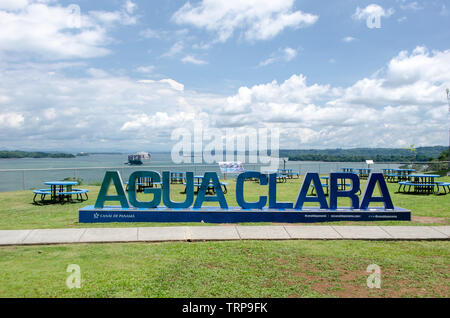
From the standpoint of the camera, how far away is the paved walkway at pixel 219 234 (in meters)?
8.66

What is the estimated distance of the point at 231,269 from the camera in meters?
6.57

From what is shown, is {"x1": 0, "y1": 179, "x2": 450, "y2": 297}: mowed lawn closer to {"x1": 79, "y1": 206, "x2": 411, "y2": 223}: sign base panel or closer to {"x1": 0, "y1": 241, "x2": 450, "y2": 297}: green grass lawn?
{"x1": 0, "y1": 241, "x2": 450, "y2": 297}: green grass lawn

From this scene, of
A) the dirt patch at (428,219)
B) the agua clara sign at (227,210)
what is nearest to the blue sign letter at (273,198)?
the agua clara sign at (227,210)

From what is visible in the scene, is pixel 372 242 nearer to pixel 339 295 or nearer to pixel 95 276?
pixel 339 295

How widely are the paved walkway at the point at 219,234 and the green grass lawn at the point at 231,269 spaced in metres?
0.42

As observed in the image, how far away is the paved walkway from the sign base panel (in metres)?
0.96

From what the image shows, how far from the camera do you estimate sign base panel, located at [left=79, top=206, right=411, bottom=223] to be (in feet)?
35.8

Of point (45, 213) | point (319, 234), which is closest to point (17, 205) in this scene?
point (45, 213)

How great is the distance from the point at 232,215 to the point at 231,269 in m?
4.47

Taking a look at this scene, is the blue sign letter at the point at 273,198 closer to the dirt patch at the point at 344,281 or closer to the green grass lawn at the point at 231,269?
the green grass lawn at the point at 231,269

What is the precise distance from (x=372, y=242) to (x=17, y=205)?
13086 millimetres

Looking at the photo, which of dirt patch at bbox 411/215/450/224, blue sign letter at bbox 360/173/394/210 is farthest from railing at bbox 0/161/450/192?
dirt patch at bbox 411/215/450/224

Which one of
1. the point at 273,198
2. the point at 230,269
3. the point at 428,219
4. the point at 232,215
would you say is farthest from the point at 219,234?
the point at 428,219
